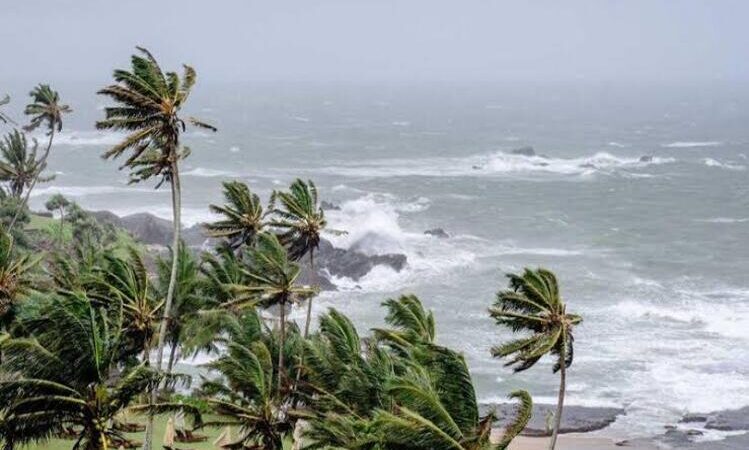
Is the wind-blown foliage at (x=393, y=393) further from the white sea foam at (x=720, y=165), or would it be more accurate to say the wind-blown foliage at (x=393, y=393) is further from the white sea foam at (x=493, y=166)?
the white sea foam at (x=720, y=165)

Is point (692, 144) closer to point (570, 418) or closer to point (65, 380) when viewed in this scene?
point (570, 418)

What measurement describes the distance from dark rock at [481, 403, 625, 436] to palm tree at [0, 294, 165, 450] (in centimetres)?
2785

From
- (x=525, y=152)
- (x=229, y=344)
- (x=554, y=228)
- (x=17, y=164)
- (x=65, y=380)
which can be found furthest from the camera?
(x=525, y=152)

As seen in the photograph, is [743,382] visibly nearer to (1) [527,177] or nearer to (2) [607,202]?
(2) [607,202]

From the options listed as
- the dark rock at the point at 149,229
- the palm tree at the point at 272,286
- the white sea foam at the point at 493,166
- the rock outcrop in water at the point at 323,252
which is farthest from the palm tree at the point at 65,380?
the white sea foam at the point at 493,166

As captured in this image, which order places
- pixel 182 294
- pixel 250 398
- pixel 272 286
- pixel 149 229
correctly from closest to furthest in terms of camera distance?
pixel 250 398
pixel 272 286
pixel 182 294
pixel 149 229

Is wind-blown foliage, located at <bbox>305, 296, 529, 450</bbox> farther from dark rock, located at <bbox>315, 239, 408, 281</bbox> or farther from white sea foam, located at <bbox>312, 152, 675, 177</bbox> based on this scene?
white sea foam, located at <bbox>312, 152, 675, 177</bbox>

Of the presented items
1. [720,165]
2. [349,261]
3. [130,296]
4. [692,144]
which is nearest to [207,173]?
[349,261]

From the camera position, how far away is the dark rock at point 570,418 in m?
46.3

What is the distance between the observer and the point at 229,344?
1118 inches

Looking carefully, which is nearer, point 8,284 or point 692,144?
point 8,284

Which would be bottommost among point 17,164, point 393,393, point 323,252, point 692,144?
point 323,252

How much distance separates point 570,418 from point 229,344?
2483 cm

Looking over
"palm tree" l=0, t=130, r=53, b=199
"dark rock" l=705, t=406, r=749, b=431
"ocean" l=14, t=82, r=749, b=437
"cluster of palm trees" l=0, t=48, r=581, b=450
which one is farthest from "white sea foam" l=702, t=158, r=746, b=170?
"cluster of palm trees" l=0, t=48, r=581, b=450
